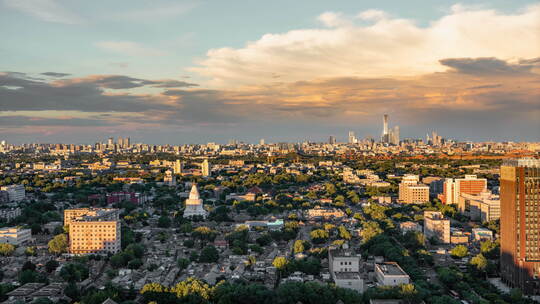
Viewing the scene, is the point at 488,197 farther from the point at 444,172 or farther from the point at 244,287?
the point at 444,172

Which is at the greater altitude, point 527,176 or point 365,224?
point 527,176

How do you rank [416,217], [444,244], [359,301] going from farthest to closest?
[416,217] → [444,244] → [359,301]

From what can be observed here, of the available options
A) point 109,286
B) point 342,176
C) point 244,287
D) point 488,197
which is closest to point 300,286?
point 244,287

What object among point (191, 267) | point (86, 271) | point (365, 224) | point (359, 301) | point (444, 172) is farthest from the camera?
point (444, 172)

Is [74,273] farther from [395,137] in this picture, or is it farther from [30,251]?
[395,137]

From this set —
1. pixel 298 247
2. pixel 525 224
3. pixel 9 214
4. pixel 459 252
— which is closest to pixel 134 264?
pixel 298 247

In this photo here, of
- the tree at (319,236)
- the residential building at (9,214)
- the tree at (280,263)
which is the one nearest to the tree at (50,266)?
the tree at (280,263)

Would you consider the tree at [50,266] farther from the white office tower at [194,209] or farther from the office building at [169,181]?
the office building at [169,181]
